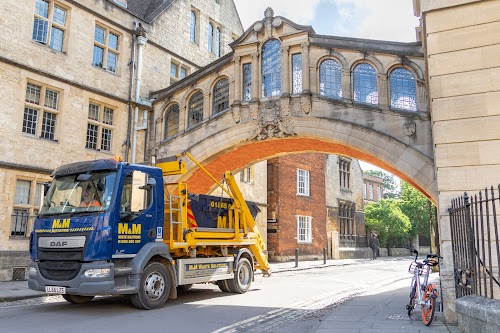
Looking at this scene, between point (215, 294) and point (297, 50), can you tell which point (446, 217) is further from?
point (297, 50)

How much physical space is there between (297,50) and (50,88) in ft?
28.6

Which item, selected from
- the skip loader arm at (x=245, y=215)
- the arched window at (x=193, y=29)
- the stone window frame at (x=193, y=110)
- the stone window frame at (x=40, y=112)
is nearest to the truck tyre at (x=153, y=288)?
the skip loader arm at (x=245, y=215)

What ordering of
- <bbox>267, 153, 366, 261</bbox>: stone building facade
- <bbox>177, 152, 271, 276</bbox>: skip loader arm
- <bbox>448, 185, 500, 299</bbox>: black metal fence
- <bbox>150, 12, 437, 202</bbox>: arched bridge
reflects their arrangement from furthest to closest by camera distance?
<bbox>267, 153, 366, 261</bbox>: stone building facade → <bbox>150, 12, 437, 202</bbox>: arched bridge → <bbox>177, 152, 271, 276</bbox>: skip loader arm → <bbox>448, 185, 500, 299</bbox>: black metal fence

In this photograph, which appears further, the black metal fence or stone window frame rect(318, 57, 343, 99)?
stone window frame rect(318, 57, 343, 99)

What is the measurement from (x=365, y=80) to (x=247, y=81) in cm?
439

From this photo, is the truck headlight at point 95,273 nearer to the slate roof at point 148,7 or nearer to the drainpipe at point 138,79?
the drainpipe at point 138,79

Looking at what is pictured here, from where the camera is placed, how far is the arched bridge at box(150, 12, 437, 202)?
13320 millimetres

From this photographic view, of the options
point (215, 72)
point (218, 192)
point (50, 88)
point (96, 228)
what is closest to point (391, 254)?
point (218, 192)

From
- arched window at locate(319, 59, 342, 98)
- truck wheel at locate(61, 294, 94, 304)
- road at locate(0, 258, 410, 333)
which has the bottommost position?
road at locate(0, 258, 410, 333)

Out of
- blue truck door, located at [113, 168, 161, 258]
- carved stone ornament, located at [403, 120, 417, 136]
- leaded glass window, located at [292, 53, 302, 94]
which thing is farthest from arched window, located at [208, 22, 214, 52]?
blue truck door, located at [113, 168, 161, 258]

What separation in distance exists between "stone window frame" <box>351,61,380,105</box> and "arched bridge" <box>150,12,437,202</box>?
0.03 meters

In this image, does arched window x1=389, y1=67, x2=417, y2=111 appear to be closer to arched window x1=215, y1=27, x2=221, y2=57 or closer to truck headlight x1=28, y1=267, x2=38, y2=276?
truck headlight x1=28, y1=267, x2=38, y2=276

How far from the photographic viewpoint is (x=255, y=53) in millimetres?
15938

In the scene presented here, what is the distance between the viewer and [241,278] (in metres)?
12.1
